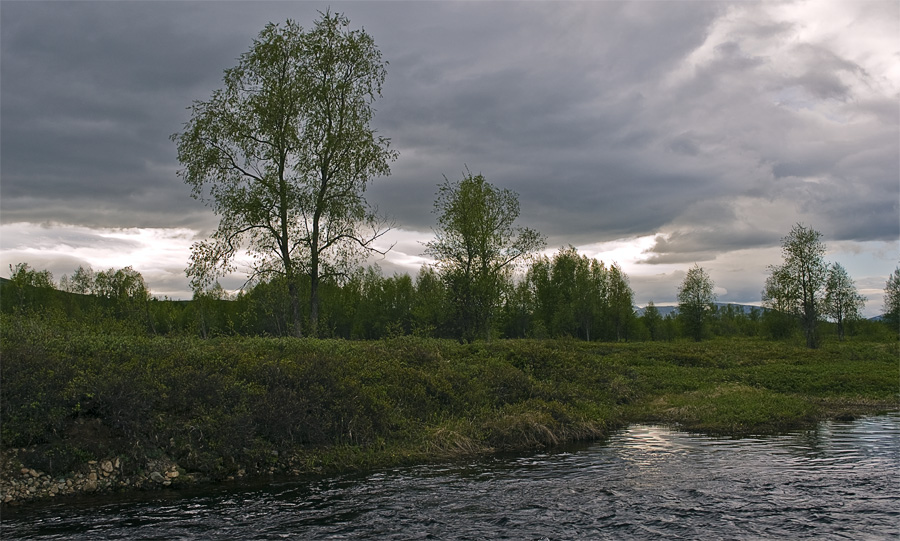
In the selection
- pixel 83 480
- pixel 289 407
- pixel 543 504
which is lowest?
pixel 543 504

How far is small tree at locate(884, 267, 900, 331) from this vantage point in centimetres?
9775

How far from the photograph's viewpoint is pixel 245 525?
12.3 m

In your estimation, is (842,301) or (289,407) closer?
(289,407)

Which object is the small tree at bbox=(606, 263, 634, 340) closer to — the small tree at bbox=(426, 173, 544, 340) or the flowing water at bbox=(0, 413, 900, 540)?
the small tree at bbox=(426, 173, 544, 340)

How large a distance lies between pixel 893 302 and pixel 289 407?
11414 cm

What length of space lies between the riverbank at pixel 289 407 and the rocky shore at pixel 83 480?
0.03 metres

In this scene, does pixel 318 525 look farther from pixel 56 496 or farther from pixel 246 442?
pixel 56 496

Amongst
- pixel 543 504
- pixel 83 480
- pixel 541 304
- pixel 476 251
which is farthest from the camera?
pixel 541 304

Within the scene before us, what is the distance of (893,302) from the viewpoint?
334 feet

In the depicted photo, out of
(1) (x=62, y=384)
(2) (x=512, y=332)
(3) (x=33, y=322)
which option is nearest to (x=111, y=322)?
(3) (x=33, y=322)

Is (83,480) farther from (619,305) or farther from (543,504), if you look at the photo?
(619,305)

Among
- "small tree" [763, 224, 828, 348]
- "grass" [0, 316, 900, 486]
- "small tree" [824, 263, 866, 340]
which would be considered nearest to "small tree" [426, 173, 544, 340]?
"grass" [0, 316, 900, 486]

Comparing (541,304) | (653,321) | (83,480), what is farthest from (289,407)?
(653,321)

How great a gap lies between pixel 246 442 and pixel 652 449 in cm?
1246
